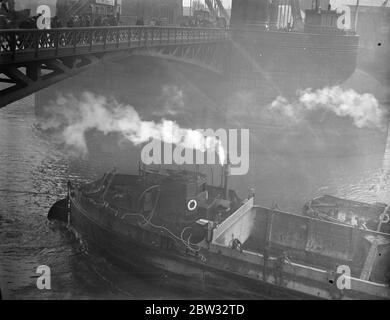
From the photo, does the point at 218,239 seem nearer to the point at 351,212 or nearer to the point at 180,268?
the point at 180,268

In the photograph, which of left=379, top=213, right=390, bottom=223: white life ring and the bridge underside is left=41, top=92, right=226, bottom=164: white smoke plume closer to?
the bridge underside

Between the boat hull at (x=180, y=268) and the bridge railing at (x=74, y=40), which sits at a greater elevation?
the bridge railing at (x=74, y=40)

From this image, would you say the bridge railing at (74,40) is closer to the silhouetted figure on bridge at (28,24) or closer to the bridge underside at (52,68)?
the bridge underside at (52,68)

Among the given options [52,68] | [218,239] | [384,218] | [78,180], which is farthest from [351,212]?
[78,180]

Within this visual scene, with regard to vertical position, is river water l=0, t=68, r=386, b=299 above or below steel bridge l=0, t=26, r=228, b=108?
below

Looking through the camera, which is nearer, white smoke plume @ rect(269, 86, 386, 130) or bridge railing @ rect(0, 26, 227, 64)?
bridge railing @ rect(0, 26, 227, 64)

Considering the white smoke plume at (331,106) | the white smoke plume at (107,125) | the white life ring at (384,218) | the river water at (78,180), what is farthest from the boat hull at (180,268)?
the white smoke plume at (331,106)

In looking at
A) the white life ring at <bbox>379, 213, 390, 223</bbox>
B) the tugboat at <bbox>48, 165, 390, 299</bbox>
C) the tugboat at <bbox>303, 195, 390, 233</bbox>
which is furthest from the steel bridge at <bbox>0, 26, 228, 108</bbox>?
the white life ring at <bbox>379, 213, 390, 223</bbox>

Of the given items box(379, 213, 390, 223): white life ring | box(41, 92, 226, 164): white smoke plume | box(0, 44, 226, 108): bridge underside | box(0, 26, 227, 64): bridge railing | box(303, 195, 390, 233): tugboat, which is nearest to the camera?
box(0, 26, 227, 64): bridge railing
